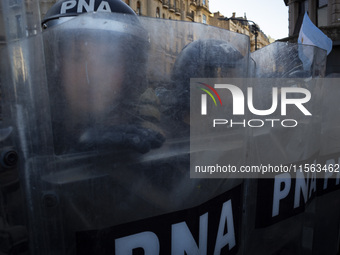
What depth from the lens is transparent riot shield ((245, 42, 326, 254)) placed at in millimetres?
1781

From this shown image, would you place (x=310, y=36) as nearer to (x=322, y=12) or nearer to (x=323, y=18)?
(x=323, y=18)

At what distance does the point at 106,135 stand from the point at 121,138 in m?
0.05

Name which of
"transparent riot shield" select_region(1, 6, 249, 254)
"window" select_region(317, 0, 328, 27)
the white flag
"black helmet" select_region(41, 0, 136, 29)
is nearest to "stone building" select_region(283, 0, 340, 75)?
"window" select_region(317, 0, 328, 27)

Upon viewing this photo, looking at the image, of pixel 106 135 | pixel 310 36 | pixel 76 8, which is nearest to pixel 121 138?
pixel 106 135

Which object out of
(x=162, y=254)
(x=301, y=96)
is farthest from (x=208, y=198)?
(x=301, y=96)

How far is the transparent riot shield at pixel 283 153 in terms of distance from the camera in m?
Result: 1.78

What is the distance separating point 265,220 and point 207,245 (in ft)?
2.31

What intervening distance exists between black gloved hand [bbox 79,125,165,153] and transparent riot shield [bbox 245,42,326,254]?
769 mm

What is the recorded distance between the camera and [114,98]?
1.04m

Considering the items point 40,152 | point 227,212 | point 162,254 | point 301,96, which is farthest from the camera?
point 301,96

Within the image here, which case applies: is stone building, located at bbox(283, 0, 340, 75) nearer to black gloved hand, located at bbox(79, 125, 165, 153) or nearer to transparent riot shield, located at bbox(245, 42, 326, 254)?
transparent riot shield, located at bbox(245, 42, 326, 254)

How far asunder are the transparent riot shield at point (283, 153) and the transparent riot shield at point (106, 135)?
65 cm

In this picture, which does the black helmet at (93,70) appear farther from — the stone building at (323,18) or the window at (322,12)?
the window at (322,12)

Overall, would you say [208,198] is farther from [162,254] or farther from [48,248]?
[48,248]
